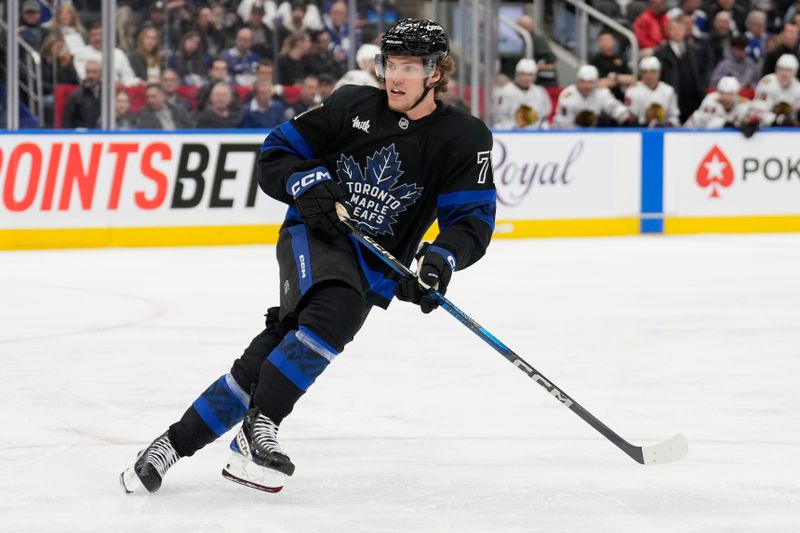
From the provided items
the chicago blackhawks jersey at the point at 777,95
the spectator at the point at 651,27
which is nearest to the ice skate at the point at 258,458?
the chicago blackhawks jersey at the point at 777,95

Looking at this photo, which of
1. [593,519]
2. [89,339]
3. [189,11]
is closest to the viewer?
[593,519]

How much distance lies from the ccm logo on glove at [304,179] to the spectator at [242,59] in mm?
7592

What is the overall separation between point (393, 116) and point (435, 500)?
82 centimetres

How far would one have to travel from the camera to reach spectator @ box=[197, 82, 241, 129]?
986 centimetres

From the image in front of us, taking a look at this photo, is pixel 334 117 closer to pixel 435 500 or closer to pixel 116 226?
pixel 435 500

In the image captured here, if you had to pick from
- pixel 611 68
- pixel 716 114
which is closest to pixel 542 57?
pixel 611 68

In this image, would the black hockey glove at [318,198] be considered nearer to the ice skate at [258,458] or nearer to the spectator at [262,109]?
the ice skate at [258,458]

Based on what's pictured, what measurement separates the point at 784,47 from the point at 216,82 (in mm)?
4928

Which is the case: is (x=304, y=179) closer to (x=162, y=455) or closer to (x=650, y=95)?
(x=162, y=455)

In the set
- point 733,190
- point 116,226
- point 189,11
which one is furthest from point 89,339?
point 733,190

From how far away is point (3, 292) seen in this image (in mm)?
6910

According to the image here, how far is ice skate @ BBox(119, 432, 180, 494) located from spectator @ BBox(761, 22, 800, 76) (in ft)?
32.8

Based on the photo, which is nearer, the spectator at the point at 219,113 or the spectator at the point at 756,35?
the spectator at the point at 219,113

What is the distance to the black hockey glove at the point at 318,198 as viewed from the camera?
3041mm
